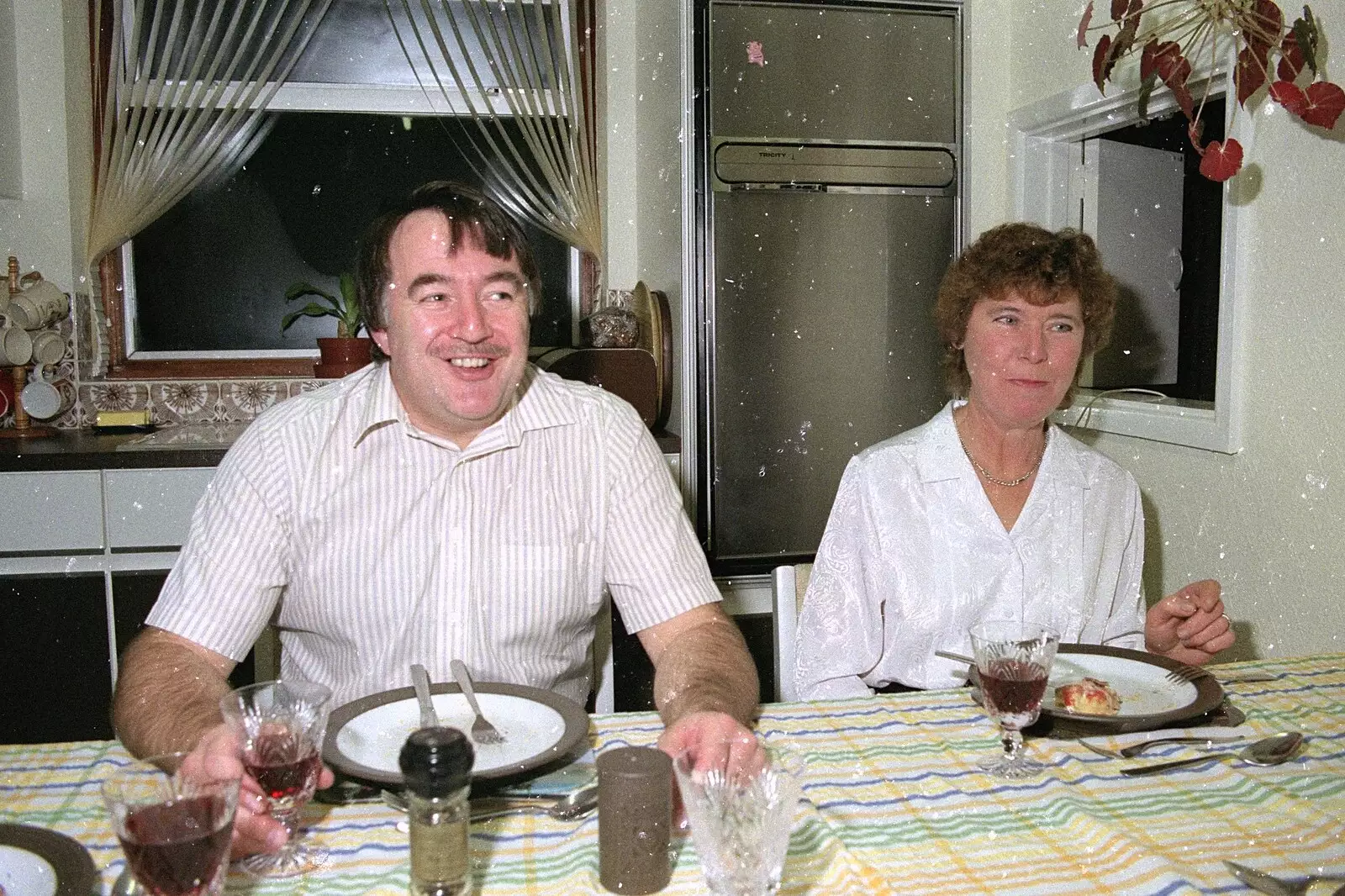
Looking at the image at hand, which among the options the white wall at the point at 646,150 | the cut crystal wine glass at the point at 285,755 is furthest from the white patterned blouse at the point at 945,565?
the white wall at the point at 646,150

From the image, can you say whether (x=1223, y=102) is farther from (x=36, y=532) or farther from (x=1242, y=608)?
(x=36, y=532)

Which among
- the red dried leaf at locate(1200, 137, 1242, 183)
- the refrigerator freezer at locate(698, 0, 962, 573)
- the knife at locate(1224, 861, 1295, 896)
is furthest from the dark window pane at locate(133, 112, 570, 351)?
the knife at locate(1224, 861, 1295, 896)

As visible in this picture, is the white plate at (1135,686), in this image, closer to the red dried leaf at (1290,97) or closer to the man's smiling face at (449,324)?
the man's smiling face at (449,324)

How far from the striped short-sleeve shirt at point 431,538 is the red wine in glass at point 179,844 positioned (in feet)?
2.38

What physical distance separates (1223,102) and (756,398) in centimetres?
130

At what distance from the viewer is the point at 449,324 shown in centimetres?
151

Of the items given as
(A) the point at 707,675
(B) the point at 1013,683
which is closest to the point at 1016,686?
(B) the point at 1013,683

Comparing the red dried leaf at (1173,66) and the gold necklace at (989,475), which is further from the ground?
the red dried leaf at (1173,66)

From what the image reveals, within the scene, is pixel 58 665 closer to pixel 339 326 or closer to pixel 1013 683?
pixel 339 326

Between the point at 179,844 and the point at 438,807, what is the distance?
0.17m

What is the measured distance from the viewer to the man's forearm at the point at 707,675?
1229 mm

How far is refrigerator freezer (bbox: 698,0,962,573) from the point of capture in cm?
290

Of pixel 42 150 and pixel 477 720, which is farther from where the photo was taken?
pixel 42 150

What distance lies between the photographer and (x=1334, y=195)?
1897 millimetres
